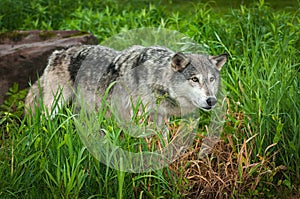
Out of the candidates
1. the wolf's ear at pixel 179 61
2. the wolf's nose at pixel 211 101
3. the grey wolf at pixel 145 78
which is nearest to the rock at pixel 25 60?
the grey wolf at pixel 145 78

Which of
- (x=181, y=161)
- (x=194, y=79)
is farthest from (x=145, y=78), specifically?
(x=181, y=161)

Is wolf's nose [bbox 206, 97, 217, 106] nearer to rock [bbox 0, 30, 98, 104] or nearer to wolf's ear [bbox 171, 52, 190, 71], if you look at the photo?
wolf's ear [bbox 171, 52, 190, 71]

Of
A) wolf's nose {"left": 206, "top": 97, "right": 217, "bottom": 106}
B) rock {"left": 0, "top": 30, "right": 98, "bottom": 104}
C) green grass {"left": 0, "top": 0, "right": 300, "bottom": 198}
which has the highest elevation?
wolf's nose {"left": 206, "top": 97, "right": 217, "bottom": 106}

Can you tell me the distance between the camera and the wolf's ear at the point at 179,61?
437cm

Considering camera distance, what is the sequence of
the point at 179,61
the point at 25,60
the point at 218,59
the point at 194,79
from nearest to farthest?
the point at 194,79 < the point at 179,61 < the point at 218,59 < the point at 25,60

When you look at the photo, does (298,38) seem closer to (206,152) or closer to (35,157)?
(206,152)

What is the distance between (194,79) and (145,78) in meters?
0.52

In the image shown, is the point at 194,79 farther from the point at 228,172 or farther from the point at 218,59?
the point at 228,172

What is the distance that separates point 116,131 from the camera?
150 inches

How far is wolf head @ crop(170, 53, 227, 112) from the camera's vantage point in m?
4.20

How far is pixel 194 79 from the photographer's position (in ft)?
14.1

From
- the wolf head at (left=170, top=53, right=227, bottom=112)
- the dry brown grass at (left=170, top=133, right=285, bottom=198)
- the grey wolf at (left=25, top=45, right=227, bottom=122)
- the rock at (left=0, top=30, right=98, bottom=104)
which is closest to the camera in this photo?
the dry brown grass at (left=170, top=133, right=285, bottom=198)

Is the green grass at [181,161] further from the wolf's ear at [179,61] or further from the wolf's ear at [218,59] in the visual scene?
the wolf's ear at [179,61]

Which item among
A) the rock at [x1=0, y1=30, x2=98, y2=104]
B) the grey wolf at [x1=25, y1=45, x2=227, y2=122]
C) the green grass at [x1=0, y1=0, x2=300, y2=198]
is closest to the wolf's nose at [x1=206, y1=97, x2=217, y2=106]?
the grey wolf at [x1=25, y1=45, x2=227, y2=122]
